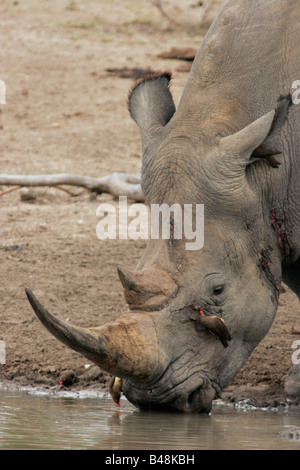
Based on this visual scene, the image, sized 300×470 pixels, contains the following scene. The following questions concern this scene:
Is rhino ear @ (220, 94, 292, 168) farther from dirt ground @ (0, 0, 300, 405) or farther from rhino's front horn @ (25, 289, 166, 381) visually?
dirt ground @ (0, 0, 300, 405)

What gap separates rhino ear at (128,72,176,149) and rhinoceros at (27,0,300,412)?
8 centimetres

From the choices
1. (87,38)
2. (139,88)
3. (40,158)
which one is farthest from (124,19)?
(139,88)

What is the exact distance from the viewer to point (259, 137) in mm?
4824

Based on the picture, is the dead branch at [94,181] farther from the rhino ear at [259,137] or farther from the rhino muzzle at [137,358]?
the rhino muzzle at [137,358]

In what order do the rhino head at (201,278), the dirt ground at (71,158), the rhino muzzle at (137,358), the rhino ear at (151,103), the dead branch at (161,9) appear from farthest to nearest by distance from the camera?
the dead branch at (161,9) → the dirt ground at (71,158) → the rhino ear at (151,103) → the rhino head at (201,278) → the rhino muzzle at (137,358)

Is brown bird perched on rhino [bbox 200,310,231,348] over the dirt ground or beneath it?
beneath

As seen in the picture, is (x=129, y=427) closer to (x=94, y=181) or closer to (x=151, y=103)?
(x=151, y=103)

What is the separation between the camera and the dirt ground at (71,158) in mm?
6750

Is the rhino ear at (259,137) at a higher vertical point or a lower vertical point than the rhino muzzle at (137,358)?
higher

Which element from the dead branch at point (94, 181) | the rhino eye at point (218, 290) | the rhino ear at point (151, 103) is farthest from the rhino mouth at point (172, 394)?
the dead branch at point (94, 181)

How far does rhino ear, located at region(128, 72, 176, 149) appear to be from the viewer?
5.50 meters

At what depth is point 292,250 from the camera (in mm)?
5223

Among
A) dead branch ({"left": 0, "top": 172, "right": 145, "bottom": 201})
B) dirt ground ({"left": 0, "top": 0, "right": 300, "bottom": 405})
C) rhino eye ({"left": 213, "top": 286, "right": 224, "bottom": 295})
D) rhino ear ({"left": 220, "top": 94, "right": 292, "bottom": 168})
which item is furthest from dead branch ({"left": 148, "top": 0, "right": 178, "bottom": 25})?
rhino eye ({"left": 213, "top": 286, "right": 224, "bottom": 295})
